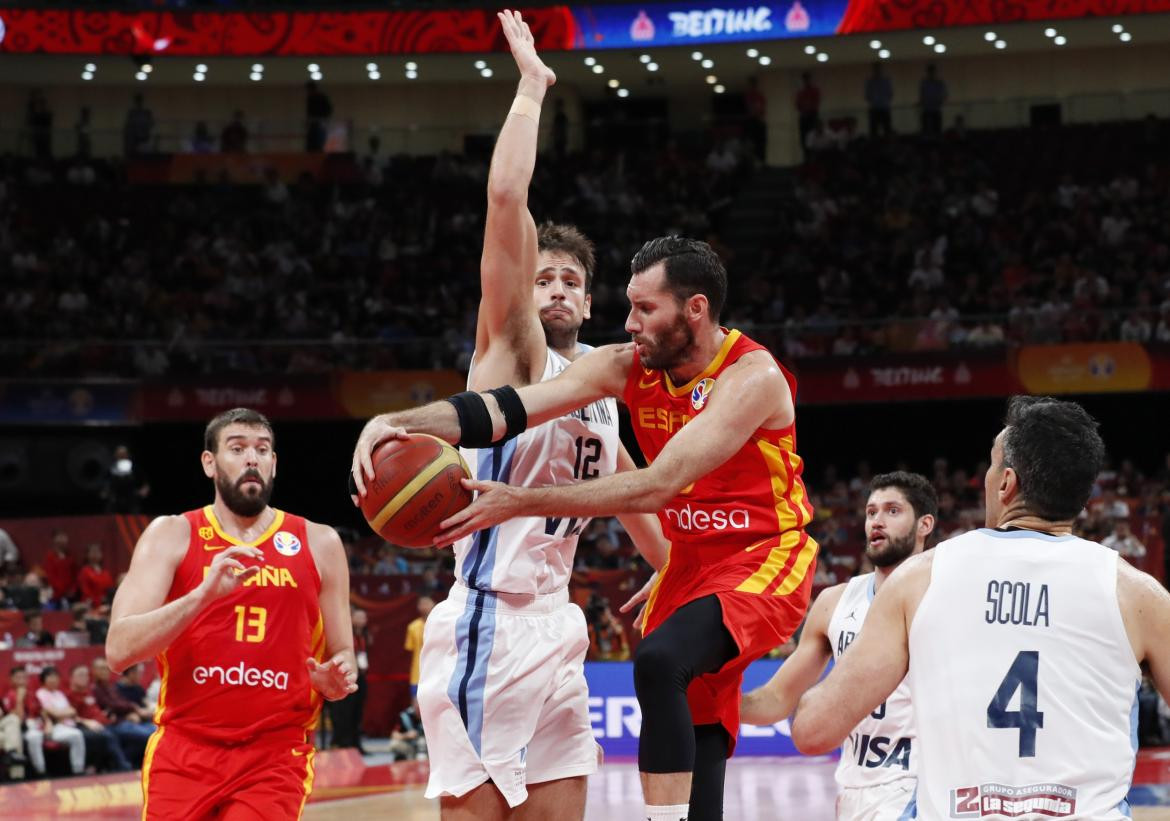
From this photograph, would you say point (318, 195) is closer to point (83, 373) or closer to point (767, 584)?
point (83, 373)

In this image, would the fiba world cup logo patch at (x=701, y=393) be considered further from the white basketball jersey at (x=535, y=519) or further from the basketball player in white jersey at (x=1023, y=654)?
the basketball player in white jersey at (x=1023, y=654)

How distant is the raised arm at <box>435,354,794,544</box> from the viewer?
4133 millimetres

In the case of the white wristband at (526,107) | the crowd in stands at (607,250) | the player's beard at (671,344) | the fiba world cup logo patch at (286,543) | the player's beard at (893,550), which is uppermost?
the crowd in stands at (607,250)

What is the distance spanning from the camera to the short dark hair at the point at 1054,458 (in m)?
3.42

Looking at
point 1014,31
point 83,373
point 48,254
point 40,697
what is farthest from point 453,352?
point 1014,31

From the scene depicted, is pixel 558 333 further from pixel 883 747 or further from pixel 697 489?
pixel 883 747

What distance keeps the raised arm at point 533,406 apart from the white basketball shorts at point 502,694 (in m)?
0.75

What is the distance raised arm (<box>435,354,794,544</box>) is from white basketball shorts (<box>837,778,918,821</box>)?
200cm

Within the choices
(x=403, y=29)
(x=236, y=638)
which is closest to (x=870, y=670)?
(x=236, y=638)

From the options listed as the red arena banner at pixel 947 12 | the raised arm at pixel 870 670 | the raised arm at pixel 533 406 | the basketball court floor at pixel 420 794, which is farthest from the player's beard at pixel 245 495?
the red arena banner at pixel 947 12

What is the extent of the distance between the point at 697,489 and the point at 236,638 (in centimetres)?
192

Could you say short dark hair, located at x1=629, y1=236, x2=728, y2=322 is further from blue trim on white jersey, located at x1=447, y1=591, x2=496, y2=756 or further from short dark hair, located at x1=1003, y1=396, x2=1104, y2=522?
short dark hair, located at x1=1003, y1=396, x2=1104, y2=522

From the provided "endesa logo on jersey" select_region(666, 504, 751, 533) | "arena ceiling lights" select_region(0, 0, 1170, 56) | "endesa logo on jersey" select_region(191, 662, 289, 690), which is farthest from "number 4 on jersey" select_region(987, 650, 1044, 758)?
"arena ceiling lights" select_region(0, 0, 1170, 56)

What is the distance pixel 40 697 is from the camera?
14.0 meters
